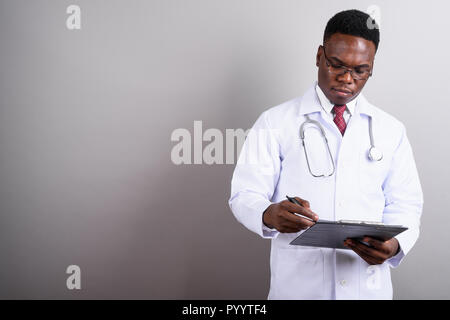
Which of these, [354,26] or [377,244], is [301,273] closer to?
[377,244]

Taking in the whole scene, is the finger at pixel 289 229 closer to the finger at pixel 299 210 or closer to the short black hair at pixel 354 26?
the finger at pixel 299 210

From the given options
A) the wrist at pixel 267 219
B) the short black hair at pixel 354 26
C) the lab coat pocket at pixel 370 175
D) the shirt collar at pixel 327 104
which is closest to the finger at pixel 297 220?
the wrist at pixel 267 219

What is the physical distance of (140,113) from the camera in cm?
190

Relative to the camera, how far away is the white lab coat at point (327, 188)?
1.39m

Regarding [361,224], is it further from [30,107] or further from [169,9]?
[30,107]

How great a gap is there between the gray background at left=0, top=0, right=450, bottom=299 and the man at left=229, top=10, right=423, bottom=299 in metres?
0.44

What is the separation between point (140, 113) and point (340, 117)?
895 mm

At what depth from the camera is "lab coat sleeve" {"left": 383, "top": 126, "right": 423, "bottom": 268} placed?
1453 millimetres

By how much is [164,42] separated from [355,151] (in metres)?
0.99

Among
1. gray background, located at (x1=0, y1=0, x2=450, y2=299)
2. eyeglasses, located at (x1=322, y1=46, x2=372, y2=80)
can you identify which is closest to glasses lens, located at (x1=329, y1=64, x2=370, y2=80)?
eyeglasses, located at (x1=322, y1=46, x2=372, y2=80)

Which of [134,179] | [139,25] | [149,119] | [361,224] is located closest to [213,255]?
[134,179]

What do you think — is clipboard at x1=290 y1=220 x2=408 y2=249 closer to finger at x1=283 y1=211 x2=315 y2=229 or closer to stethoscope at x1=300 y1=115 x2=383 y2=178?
finger at x1=283 y1=211 x2=315 y2=229

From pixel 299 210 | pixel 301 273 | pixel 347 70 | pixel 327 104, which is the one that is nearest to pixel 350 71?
pixel 347 70
